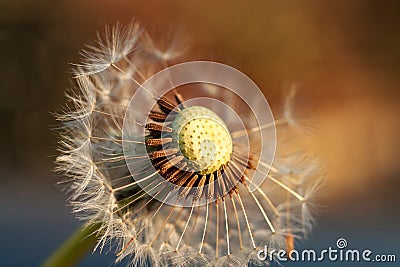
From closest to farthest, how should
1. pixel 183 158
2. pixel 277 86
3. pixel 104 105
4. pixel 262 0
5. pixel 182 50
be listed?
pixel 183 158 → pixel 104 105 → pixel 182 50 → pixel 277 86 → pixel 262 0

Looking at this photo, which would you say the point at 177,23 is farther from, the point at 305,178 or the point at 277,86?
the point at 305,178

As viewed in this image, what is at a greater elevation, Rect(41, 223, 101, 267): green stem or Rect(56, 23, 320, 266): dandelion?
Rect(56, 23, 320, 266): dandelion

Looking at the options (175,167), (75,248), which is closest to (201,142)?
(175,167)

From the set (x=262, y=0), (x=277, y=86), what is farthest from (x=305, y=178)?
(x=262, y=0)

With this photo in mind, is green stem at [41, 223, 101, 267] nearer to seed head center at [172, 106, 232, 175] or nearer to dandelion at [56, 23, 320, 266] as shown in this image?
dandelion at [56, 23, 320, 266]

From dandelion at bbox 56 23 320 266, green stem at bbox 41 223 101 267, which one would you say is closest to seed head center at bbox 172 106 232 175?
dandelion at bbox 56 23 320 266

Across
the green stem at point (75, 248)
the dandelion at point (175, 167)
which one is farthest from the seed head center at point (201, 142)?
the green stem at point (75, 248)

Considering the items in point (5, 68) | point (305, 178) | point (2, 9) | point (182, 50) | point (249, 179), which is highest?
point (2, 9)

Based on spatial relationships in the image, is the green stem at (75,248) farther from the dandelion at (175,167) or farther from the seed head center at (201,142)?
the seed head center at (201,142)
